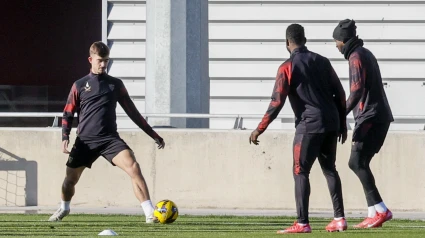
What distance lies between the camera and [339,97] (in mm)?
10680

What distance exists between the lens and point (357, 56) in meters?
11.2

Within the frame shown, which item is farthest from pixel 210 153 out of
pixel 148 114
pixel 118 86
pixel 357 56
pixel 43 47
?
pixel 43 47

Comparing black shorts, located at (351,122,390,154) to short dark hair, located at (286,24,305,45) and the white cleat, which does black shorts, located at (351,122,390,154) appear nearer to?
short dark hair, located at (286,24,305,45)

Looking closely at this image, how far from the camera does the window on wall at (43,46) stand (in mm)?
29844

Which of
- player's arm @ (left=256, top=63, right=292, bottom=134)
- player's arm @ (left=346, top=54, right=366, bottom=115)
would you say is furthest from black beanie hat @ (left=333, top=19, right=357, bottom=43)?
player's arm @ (left=256, top=63, right=292, bottom=134)

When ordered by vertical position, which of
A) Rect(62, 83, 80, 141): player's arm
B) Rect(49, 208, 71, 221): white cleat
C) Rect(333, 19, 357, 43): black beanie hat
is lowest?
Rect(49, 208, 71, 221): white cleat

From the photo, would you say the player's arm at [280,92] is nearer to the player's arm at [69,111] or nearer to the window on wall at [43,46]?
the player's arm at [69,111]

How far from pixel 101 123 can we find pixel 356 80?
255 cm

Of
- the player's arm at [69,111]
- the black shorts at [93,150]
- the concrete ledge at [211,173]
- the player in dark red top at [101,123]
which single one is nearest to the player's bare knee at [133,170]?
the player in dark red top at [101,123]

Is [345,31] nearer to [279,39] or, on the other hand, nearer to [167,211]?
[167,211]

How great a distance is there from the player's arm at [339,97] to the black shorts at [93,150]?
230 cm

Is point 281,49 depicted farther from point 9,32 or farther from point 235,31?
point 9,32

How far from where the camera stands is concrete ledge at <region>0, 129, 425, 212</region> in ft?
49.3

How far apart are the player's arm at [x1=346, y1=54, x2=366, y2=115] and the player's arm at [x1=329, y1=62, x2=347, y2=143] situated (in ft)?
0.91
